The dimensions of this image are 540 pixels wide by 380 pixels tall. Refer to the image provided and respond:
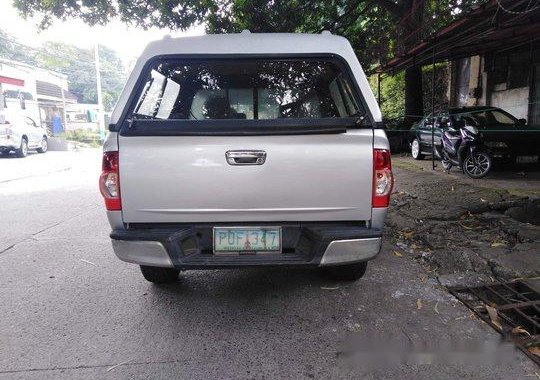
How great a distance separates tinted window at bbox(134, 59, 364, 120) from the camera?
9.85 feet

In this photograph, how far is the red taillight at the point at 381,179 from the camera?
2.57m

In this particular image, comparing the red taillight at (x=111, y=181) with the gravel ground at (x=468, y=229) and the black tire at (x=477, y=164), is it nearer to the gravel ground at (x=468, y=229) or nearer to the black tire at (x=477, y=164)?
the gravel ground at (x=468, y=229)

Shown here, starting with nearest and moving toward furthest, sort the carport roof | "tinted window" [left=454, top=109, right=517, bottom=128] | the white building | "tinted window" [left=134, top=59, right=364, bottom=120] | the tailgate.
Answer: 1. the tailgate
2. "tinted window" [left=134, top=59, right=364, bottom=120]
3. the carport roof
4. "tinted window" [left=454, top=109, right=517, bottom=128]
5. the white building

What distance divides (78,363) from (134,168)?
3.99ft

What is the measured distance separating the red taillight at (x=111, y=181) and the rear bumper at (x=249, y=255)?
0.63 feet

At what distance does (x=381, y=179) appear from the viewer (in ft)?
8.54

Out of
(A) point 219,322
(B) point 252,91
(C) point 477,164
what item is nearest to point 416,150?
(C) point 477,164

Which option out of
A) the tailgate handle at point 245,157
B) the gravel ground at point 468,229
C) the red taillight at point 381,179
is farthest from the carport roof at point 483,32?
the tailgate handle at point 245,157

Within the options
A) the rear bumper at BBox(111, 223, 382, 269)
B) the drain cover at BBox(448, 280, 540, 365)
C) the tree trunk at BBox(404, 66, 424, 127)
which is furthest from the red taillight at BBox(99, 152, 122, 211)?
the tree trunk at BBox(404, 66, 424, 127)

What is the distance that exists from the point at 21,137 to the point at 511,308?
57.9 feet

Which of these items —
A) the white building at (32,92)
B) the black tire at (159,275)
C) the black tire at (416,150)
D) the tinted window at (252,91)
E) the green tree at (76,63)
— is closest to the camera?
the tinted window at (252,91)

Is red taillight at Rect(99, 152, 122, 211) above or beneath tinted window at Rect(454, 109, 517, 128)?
Answer: beneath

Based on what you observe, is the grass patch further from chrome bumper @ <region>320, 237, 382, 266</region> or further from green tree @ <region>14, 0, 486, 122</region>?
chrome bumper @ <region>320, 237, 382, 266</region>

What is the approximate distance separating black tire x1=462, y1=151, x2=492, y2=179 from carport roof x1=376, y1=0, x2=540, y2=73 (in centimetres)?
231
